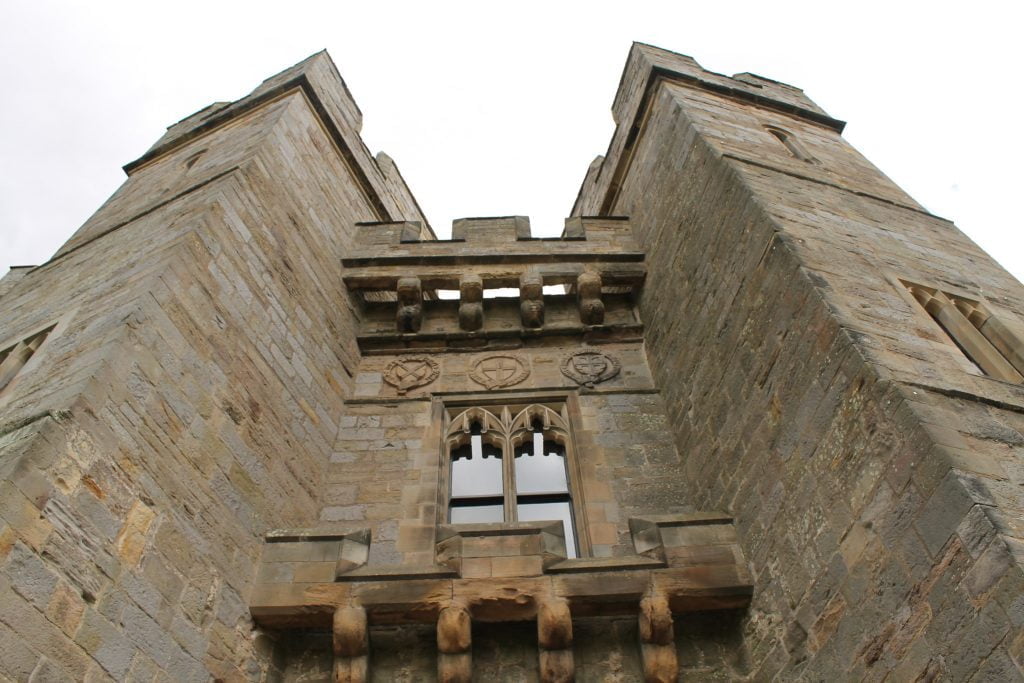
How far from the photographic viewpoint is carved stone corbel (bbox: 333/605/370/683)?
4859mm

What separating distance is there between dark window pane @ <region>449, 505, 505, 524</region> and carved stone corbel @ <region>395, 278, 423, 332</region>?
2367mm

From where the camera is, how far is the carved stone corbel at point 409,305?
8336mm

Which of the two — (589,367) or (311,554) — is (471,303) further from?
(311,554)

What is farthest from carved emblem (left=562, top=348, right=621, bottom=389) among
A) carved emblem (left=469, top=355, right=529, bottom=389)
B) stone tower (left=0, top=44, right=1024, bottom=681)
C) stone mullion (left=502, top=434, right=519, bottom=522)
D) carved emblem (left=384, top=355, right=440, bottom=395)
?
carved emblem (left=384, top=355, right=440, bottom=395)

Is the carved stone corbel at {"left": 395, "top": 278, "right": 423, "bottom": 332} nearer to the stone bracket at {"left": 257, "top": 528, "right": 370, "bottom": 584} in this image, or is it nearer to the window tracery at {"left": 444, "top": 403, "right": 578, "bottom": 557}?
the window tracery at {"left": 444, "top": 403, "right": 578, "bottom": 557}

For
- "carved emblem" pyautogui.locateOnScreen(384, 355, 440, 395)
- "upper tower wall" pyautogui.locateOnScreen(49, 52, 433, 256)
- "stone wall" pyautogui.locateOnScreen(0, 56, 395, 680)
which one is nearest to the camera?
"stone wall" pyautogui.locateOnScreen(0, 56, 395, 680)

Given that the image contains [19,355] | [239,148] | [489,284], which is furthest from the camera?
[489,284]

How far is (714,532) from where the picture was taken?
548 centimetres

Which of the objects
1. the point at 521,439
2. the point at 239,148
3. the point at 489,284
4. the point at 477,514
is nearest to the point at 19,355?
the point at 239,148

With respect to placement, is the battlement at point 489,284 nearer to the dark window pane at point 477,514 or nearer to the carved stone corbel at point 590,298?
the carved stone corbel at point 590,298

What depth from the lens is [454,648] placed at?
192 inches

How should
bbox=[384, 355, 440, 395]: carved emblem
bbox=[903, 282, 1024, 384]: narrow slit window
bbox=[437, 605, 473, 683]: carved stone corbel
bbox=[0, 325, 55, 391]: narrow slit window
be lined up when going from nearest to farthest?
1. bbox=[437, 605, 473, 683]: carved stone corbel
2. bbox=[903, 282, 1024, 384]: narrow slit window
3. bbox=[0, 325, 55, 391]: narrow slit window
4. bbox=[384, 355, 440, 395]: carved emblem

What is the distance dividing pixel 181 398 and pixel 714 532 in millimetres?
3602

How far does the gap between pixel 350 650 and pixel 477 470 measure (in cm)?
229
